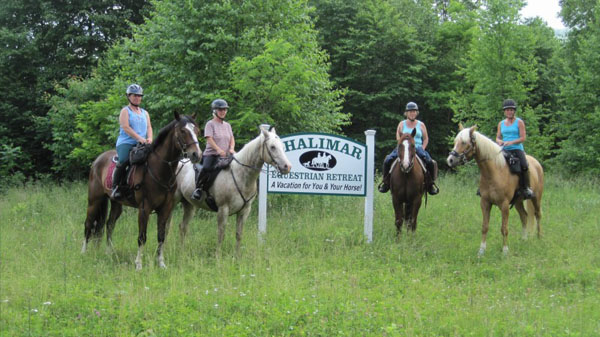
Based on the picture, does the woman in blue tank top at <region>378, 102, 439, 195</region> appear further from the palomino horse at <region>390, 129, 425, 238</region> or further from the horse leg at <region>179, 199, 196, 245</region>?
the horse leg at <region>179, 199, 196, 245</region>

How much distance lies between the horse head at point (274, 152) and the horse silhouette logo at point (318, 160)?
165cm

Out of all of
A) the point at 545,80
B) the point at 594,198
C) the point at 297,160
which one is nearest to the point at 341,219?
the point at 297,160

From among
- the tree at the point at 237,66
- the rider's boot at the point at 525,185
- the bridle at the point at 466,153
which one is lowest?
the rider's boot at the point at 525,185

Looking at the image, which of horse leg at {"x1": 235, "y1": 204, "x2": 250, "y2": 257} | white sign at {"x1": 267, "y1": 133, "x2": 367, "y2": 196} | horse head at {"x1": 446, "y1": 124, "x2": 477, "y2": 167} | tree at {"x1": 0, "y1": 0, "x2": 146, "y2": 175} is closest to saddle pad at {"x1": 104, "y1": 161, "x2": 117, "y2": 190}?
horse leg at {"x1": 235, "y1": 204, "x2": 250, "y2": 257}

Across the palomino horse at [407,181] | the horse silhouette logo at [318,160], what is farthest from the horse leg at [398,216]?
the horse silhouette logo at [318,160]

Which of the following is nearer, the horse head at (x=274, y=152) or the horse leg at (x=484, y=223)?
the horse head at (x=274, y=152)

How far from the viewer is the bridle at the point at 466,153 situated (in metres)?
9.02

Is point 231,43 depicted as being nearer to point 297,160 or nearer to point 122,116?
point 297,160

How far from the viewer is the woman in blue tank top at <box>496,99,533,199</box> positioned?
9.81 metres

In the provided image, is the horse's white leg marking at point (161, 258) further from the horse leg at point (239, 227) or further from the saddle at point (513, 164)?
the saddle at point (513, 164)

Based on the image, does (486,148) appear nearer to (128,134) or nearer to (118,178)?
(128,134)

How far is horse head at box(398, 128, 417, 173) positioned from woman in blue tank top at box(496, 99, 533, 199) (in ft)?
6.43

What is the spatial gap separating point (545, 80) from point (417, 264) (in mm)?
25336

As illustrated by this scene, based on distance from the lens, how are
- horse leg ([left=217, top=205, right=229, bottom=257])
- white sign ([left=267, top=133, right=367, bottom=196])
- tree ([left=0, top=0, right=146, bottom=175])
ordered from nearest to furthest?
1. horse leg ([left=217, top=205, right=229, bottom=257])
2. white sign ([left=267, top=133, right=367, bottom=196])
3. tree ([left=0, top=0, right=146, bottom=175])
